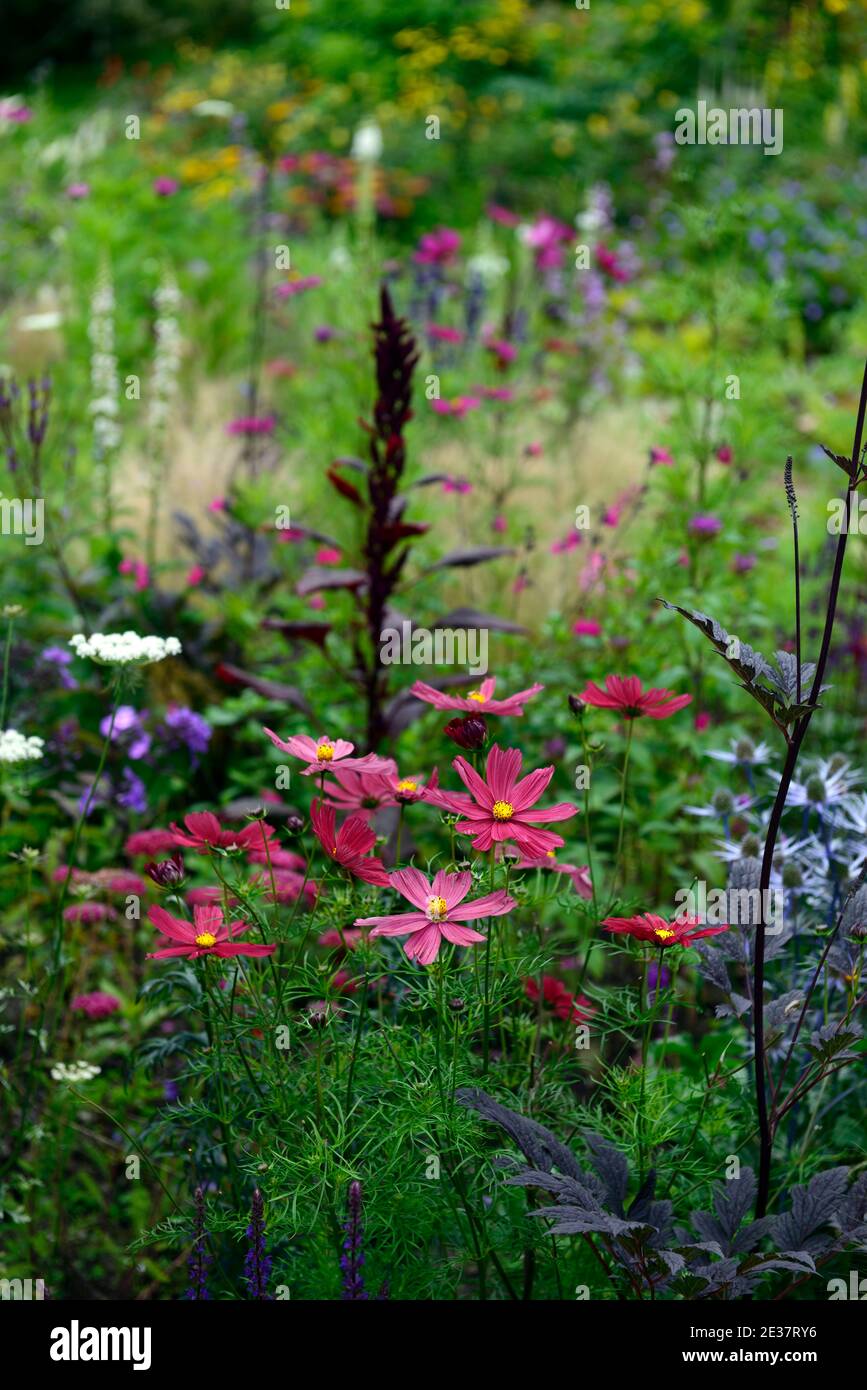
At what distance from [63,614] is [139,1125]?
1.60m

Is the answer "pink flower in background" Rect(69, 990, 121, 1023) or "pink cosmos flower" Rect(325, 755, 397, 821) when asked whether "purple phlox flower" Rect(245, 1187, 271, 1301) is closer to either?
"pink cosmos flower" Rect(325, 755, 397, 821)

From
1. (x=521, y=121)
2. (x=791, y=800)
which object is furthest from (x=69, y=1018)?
(x=521, y=121)

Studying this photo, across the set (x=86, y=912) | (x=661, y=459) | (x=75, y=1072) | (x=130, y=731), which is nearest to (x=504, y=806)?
(x=75, y=1072)

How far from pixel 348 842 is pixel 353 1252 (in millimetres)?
434

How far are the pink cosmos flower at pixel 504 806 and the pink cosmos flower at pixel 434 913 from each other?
56 mm

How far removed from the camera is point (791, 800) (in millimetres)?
2188

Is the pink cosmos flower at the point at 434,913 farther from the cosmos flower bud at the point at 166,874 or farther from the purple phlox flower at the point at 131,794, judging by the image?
the purple phlox flower at the point at 131,794

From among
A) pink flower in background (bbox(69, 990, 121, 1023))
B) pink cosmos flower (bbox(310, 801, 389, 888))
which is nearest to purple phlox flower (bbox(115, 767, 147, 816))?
pink flower in background (bbox(69, 990, 121, 1023))

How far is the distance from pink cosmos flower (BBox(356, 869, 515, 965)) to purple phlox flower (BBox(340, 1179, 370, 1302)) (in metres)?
0.26

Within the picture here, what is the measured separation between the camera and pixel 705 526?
318cm

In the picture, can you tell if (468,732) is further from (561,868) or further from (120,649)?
(120,649)

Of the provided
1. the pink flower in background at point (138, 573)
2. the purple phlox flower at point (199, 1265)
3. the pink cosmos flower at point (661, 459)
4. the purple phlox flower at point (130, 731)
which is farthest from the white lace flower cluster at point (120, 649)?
the pink cosmos flower at point (661, 459)

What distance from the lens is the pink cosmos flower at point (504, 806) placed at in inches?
57.2
